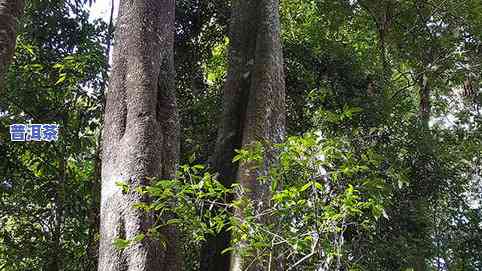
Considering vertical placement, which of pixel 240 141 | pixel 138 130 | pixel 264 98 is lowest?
pixel 138 130

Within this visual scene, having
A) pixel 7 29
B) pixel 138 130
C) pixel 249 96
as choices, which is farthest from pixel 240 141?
pixel 7 29

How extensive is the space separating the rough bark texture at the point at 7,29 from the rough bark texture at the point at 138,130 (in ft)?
2.42

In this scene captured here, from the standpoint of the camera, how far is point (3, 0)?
3371 millimetres

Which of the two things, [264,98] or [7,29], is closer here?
[7,29]

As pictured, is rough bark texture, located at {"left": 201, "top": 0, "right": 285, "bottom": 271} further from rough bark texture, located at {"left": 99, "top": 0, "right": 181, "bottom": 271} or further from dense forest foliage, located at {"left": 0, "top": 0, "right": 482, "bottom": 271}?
rough bark texture, located at {"left": 99, "top": 0, "right": 181, "bottom": 271}

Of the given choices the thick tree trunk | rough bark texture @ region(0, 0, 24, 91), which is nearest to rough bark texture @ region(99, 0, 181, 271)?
the thick tree trunk

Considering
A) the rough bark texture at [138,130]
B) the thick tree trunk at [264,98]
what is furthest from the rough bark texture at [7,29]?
the thick tree trunk at [264,98]

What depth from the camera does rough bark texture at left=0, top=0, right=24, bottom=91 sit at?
10.7 ft

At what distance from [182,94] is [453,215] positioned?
173 inches

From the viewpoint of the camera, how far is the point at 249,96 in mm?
4574

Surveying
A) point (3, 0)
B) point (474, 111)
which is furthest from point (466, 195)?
point (3, 0)

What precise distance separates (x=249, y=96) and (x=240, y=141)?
0.36 metres

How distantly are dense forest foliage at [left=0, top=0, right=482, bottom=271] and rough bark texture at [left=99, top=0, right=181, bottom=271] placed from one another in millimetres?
11

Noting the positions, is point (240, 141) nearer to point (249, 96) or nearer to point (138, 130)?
point (249, 96)
